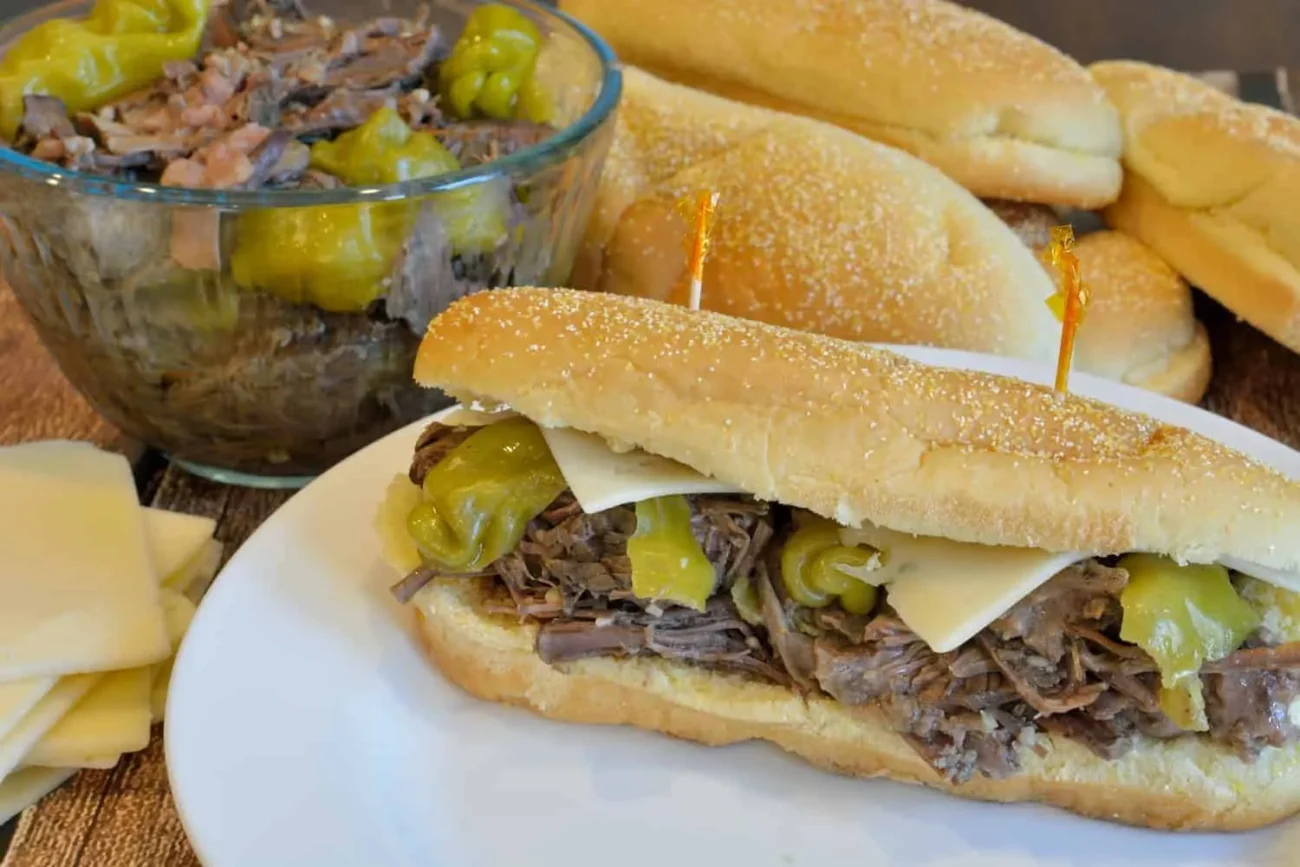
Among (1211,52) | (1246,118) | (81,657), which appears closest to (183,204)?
(81,657)

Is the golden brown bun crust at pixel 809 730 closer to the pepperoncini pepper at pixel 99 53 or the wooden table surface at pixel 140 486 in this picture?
the wooden table surface at pixel 140 486

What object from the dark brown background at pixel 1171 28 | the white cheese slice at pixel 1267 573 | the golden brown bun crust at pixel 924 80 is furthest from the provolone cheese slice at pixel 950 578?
the dark brown background at pixel 1171 28

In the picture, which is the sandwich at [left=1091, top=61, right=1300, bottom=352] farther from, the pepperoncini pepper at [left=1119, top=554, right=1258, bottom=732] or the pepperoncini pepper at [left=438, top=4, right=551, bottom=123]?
the pepperoncini pepper at [left=438, top=4, right=551, bottom=123]

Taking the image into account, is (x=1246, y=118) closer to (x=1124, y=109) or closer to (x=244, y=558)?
(x=1124, y=109)

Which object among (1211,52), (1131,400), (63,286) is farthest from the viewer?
(1211,52)

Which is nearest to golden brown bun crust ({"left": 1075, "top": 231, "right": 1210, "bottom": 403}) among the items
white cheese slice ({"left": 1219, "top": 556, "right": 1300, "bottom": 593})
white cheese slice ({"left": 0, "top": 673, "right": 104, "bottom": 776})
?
white cheese slice ({"left": 1219, "top": 556, "right": 1300, "bottom": 593})

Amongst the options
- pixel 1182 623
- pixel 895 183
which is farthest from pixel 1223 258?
pixel 1182 623

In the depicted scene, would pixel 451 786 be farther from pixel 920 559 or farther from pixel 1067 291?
pixel 1067 291
